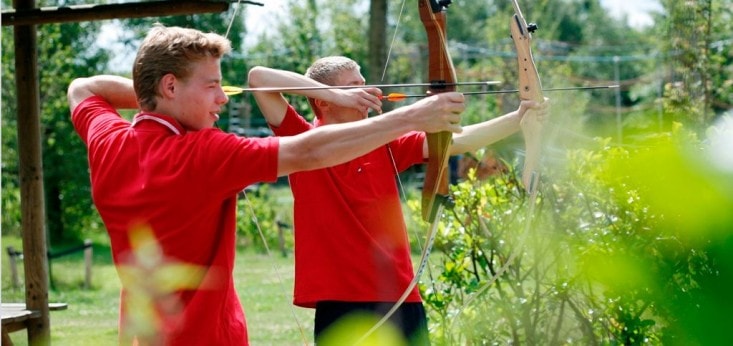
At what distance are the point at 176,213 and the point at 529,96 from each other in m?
1.11

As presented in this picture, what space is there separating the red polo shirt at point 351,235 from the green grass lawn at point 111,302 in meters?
1.45

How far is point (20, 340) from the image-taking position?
5816mm

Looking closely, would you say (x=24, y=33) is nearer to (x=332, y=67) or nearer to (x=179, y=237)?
(x=332, y=67)

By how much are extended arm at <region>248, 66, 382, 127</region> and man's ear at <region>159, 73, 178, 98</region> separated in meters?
0.81

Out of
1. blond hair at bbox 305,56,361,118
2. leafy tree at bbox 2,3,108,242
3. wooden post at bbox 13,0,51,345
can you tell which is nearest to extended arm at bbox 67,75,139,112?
blond hair at bbox 305,56,361,118

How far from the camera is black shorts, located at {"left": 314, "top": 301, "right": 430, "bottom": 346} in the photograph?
2658 mm

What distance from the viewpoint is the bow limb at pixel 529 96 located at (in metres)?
2.53

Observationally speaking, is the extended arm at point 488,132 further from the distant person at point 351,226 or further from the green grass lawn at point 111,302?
the green grass lawn at point 111,302

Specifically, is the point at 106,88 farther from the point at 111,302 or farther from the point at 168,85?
the point at 111,302

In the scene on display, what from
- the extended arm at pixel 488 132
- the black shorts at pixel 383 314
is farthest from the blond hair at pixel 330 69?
the black shorts at pixel 383 314

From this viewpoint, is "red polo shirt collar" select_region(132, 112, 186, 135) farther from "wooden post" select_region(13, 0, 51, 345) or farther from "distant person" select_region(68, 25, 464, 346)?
"wooden post" select_region(13, 0, 51, 345)

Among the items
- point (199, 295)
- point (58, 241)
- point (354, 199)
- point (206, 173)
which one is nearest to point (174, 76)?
point (206, 173)

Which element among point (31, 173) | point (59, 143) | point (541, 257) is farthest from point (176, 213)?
point (59, 143)

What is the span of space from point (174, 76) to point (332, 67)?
0.98 metres
